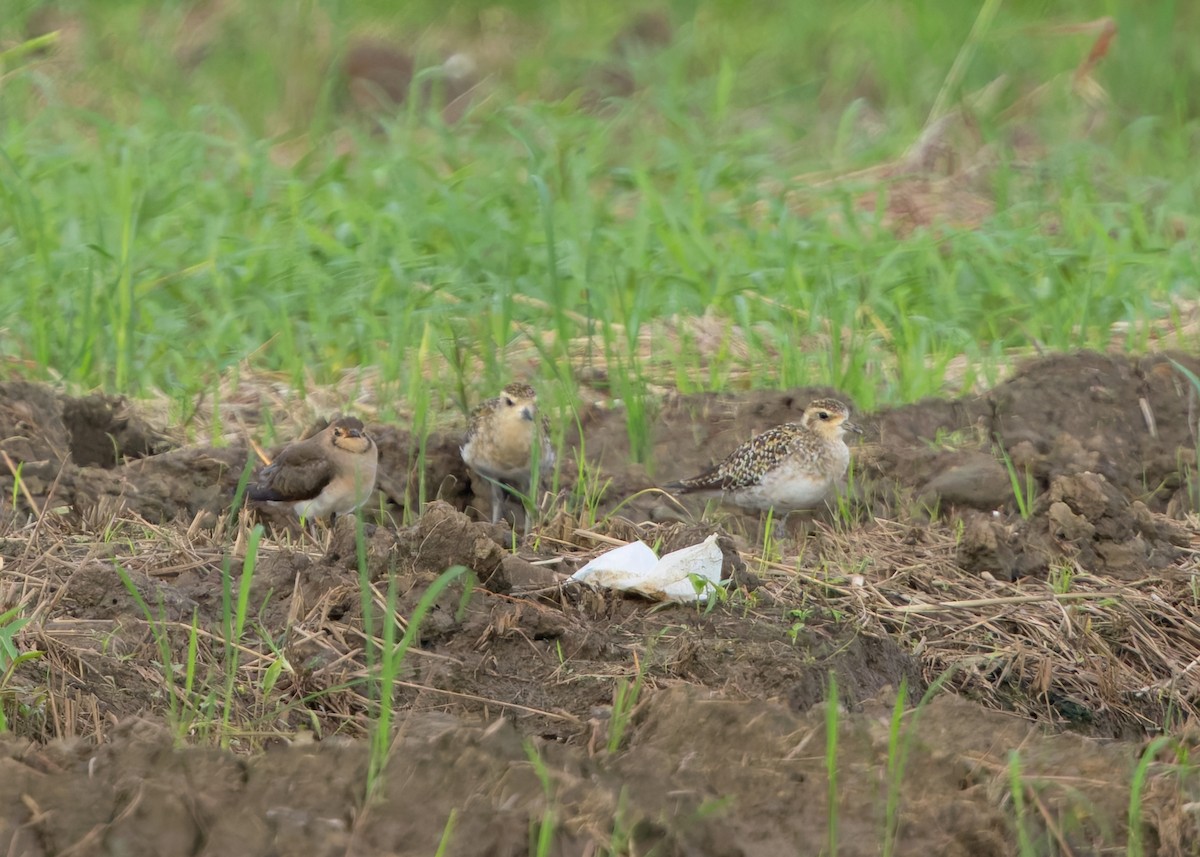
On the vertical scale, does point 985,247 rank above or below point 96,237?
below

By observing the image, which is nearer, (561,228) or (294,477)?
(294,477)

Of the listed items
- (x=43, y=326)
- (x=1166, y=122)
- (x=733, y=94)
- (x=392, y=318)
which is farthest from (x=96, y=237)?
(x=1166, y=122)

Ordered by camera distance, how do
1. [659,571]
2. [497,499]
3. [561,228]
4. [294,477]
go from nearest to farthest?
[659,571]
[294,477]
[497,499]
[561,228]

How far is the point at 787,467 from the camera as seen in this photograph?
581 centimetres

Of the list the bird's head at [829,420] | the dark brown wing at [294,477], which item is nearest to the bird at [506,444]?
the dark brown wing at [294,477]

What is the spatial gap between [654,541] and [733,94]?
8942 millimetres

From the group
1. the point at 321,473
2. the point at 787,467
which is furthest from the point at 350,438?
the point at 787,467

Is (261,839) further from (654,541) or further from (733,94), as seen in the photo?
(733,94)

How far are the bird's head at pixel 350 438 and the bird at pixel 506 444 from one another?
18.5 inches

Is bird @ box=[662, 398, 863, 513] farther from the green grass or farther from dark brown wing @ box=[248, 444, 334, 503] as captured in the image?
dark brown wing @ box=[248, 444, 334, 503]

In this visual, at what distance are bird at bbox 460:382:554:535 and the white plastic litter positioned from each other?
1.40 meters

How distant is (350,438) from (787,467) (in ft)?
5.07

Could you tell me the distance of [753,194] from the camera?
32.3 feet

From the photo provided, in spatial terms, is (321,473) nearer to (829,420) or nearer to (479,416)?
(479,416)
